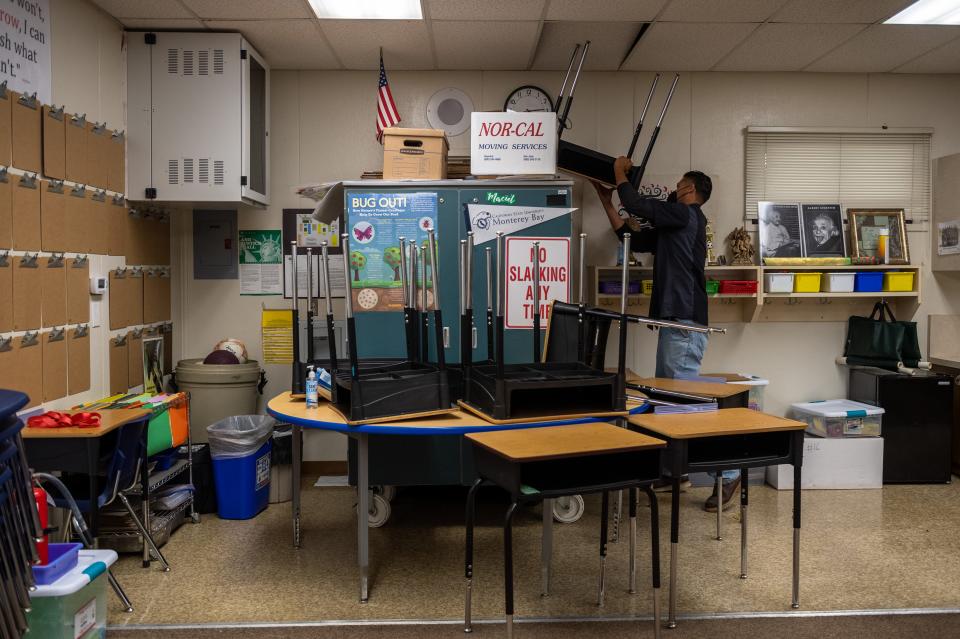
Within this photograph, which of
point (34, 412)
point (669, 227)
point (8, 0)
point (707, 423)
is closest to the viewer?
point (707, 423)

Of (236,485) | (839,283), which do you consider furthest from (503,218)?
(839,283)

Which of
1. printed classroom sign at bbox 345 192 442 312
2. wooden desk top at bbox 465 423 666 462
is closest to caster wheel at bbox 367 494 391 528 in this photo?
printed classroom sign at bbox 345 192 442 312

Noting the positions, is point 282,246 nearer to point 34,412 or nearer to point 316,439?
point 316,439

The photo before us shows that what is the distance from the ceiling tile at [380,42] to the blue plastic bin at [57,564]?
320 centimetres

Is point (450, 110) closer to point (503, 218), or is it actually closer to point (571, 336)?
point (503, 218)

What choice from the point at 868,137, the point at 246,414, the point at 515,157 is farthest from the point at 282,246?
the point at 868,137

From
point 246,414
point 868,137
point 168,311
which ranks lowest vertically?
point 246,414

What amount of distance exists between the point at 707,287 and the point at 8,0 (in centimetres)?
425

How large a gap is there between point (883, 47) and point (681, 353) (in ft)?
7.92

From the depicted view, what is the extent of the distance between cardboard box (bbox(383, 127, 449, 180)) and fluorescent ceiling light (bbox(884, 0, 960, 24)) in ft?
9.05

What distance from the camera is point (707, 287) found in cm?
518

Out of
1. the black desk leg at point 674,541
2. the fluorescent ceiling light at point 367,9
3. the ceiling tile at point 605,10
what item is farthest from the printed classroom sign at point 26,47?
the black desk leg at point 674,541

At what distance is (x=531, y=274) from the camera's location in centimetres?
422

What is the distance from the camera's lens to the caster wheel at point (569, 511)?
430 cm
